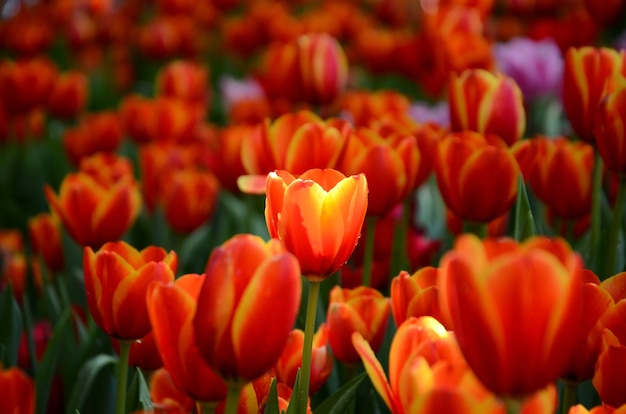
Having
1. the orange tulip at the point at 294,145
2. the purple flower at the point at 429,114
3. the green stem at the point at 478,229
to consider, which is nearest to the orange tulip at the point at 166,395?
the orange tulip at the point at 294,145

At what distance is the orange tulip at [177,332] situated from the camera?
1.81 feet

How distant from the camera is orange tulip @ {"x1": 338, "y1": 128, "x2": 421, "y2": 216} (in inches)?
37.4

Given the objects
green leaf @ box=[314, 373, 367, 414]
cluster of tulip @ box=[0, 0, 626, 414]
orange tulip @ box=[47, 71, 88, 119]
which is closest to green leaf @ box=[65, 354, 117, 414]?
cluster of tulip @ box=[0, 0, 626, 414]

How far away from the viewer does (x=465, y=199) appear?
3.10 feet

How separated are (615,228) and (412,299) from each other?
36 cm

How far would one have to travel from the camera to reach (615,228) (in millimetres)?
928

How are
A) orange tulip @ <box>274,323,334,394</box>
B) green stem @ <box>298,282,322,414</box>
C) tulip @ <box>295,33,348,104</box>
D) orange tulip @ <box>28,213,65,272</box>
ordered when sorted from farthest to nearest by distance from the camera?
tulip @ <box>295,33,348,104</box> < orange tulip @ <box>28,213,65,272</box> < orange tulip @ <box>274,323,334,394</box> < green stem @ <box>298,282,322,414</box>

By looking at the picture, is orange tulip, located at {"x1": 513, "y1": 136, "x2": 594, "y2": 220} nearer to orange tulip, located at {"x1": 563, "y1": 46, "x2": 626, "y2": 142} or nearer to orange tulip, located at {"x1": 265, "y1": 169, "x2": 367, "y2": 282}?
orange tulip, located at {"x1": 563, "y1": 46, "x2": 626, "y2": 142}

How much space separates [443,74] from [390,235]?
1.22m

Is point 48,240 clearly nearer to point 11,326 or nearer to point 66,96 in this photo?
point 11,326

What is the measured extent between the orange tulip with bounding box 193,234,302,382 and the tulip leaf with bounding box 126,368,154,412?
0.68 feet

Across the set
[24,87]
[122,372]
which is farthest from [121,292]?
[24,87]

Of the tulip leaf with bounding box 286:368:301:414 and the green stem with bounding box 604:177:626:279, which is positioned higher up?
the tulip leaf with bounding box 286:368:301:414

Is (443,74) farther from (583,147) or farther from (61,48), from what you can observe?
(61,48)
